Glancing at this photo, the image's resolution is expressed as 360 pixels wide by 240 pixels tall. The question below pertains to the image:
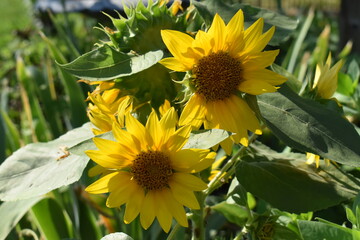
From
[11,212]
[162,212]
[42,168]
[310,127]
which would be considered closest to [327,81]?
[310,127]

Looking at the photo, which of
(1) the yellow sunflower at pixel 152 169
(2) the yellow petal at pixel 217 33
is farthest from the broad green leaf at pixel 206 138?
(2) the yellow petal at pixel 217 33

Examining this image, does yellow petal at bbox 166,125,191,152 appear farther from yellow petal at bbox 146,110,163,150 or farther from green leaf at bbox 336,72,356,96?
green leaf at bbox 336,72,356,96

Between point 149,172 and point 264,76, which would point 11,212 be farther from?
point 264,76

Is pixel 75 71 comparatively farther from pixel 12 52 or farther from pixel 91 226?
pixel 12 52

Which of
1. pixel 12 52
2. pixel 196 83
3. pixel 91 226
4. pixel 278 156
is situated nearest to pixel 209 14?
pixel 196 83

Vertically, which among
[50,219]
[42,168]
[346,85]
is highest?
[42,168]

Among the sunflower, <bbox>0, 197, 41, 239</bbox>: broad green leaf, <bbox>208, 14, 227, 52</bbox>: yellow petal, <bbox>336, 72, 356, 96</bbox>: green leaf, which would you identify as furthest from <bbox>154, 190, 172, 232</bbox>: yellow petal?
<bbox>336, 72, 356, 96</bbox>: green leaf
